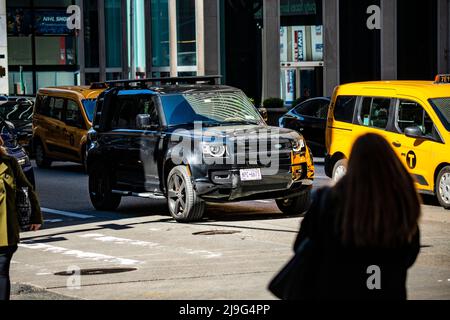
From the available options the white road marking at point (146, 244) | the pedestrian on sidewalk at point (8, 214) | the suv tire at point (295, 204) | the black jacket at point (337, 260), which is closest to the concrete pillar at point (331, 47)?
the suv tire at point (295, 204)

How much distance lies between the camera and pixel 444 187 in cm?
1648

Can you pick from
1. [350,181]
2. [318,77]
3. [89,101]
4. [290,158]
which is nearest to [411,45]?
[318,77]

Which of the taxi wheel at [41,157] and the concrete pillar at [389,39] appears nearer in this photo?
the taxi wheel at [41,157]

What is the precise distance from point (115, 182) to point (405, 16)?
23.5 meters

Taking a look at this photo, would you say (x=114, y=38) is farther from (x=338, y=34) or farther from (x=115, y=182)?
(x=115, y=182)

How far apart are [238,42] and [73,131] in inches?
808

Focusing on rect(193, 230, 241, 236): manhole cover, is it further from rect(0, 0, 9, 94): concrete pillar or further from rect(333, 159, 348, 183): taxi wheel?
rect(0, 0, 9, 94): concrete pillar

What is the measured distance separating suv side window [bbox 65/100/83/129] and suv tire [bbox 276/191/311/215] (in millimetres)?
9602

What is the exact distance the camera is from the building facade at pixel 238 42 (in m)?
39.1

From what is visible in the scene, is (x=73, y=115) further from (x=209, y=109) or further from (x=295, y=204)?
(x=295, y=204)

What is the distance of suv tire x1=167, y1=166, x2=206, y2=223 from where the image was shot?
1548 centimetres

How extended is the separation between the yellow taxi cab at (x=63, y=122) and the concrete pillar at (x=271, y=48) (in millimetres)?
16774

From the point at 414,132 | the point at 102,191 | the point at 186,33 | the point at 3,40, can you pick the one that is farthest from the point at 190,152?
the point at 3,40

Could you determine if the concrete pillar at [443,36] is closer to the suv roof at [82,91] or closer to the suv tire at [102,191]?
the suv roof at [82,91]
